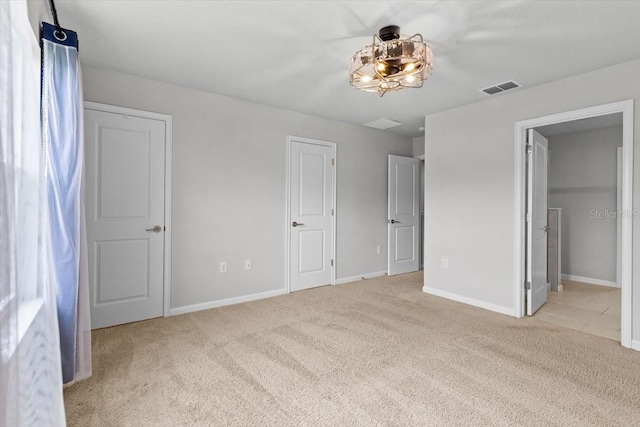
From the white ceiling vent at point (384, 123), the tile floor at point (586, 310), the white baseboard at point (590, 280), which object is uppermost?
the white ceiling vent at point (384, 123)

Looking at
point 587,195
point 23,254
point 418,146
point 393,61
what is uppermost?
point 418,146

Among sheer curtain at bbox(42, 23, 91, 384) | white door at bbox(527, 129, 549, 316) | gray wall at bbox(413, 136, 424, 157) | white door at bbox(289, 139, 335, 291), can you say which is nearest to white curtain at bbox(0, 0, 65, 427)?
sheer curtain at bbox(42, 23, 91, 384)

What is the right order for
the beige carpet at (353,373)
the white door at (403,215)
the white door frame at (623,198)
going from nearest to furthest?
the beige carpet at (353,373)
the white door frame at (623,198)
the white door at (403,215)

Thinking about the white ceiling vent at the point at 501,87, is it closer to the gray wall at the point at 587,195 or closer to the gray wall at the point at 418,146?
the gray wall at the point at 418,146

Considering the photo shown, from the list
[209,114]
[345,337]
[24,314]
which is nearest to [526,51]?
[345,337]

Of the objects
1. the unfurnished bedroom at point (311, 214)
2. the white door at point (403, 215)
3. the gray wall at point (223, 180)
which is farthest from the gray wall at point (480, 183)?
the gray wall at point (223, 180)

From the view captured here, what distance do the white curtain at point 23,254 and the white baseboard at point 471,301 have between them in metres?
3.73

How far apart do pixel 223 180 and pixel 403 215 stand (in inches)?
121

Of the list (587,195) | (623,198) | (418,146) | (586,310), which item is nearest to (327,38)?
(623,198)

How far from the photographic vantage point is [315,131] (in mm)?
4398

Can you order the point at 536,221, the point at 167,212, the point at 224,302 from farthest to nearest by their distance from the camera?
1. the point at 224,302
2. the point at 536,221
3. the point at 167,212

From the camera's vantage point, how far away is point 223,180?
3.62m

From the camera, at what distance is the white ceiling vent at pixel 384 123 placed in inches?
180

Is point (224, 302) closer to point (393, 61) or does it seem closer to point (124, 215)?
point (124, 215)
